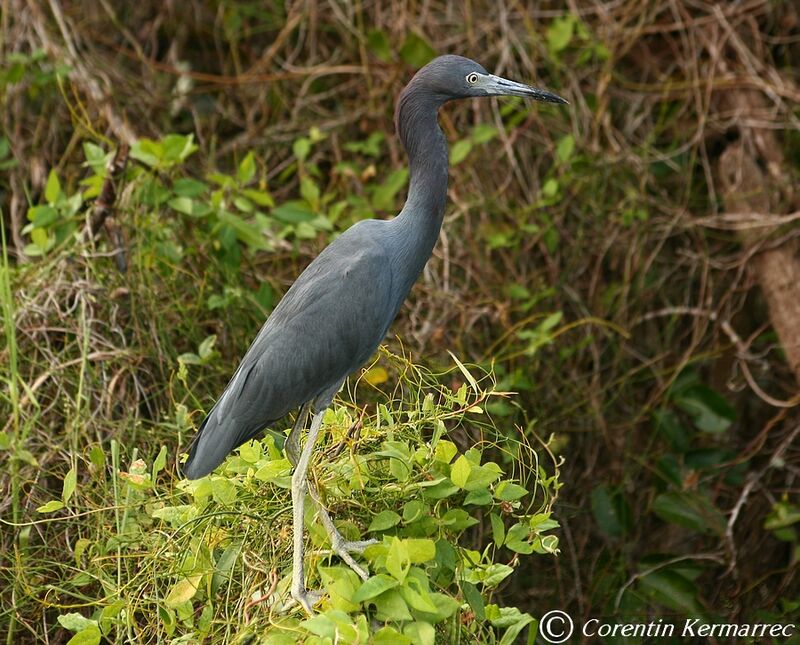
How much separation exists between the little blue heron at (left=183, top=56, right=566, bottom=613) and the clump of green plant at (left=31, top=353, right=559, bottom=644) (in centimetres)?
7

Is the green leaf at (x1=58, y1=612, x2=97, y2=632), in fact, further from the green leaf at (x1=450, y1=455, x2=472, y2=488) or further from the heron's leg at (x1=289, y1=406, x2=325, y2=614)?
the green leaf at (x1=450, y1=455, x2=472, y2=488)

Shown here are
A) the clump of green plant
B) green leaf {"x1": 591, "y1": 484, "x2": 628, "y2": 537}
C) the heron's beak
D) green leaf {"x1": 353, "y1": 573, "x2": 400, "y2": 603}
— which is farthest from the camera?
green leaf {"x1": 591, "y1": 484, "x2": 628, "y2": 537}

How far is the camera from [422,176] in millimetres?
2621

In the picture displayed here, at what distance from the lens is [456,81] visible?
2635 millimetres

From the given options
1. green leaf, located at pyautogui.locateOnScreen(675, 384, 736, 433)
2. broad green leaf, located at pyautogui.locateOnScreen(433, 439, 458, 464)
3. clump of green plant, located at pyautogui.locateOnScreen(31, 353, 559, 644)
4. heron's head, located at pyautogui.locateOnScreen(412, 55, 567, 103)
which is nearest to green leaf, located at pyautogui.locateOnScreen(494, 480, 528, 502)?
clump of green plant, located at pyautogui.locateOnScreen(31, 353, 559, 644)

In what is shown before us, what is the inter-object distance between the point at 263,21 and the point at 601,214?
1.77 meters

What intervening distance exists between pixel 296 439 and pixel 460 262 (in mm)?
1551

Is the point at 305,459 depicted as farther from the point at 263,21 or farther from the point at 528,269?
the point at 263,21

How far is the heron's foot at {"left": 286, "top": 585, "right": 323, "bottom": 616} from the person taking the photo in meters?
2.16

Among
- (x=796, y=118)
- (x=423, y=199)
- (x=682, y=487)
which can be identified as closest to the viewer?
(x=423, y=199)

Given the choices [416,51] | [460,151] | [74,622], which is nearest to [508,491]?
[74,622]

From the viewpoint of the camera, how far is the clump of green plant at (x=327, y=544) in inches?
80.7

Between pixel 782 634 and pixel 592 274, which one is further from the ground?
pixel 592 274

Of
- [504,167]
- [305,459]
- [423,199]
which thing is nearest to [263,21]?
[504,167]
